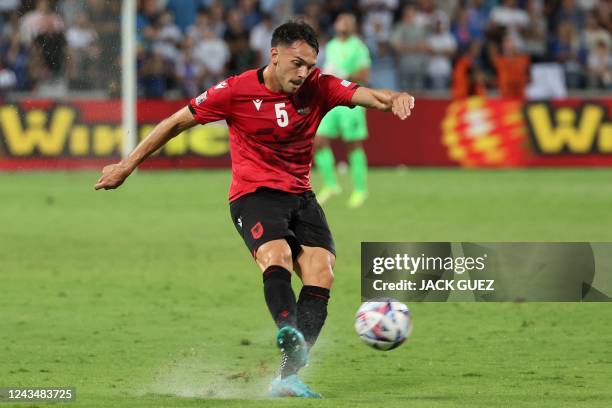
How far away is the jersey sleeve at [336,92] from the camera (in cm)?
712

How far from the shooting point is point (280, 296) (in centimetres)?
673

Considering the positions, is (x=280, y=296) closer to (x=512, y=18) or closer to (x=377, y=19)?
(x=377, y=19)

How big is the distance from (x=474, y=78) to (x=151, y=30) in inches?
239

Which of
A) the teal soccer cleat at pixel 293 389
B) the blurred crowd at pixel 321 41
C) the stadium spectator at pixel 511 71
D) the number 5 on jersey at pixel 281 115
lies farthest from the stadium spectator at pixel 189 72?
the teal soccer cleat at pixel 293 389

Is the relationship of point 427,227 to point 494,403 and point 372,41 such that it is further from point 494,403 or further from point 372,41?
point 372,41

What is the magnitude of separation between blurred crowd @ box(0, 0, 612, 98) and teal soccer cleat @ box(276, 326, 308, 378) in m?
17.0

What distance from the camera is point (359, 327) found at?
22.7ft

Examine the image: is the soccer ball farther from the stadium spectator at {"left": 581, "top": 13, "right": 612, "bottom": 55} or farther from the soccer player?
the stadium spectator at {"left": 581, "top": 13, "right": 612, "bottom": 55}

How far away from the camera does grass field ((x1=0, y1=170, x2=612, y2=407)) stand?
7113 millimetres

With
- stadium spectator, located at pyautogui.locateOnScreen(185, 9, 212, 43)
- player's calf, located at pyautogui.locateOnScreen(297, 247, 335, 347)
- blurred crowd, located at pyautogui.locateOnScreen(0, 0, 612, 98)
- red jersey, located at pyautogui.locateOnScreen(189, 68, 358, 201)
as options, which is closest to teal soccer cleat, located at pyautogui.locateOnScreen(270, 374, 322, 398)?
player's calf, located at pyautogui.locateOnScreen(297, 247, 335, 347)

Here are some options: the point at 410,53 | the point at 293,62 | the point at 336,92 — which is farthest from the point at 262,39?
the point at 293,62

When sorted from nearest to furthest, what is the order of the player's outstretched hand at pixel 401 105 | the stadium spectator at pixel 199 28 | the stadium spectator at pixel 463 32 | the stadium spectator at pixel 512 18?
the player's outstretched hand at pixel 401 105
the stadium spectator at pixel 199 28
the stadium spectator at pixel 463 32
the stadium spectator at pixel 512 18

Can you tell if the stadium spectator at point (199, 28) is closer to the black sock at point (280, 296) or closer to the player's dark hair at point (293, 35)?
the player's dark hair at point (293, 35)

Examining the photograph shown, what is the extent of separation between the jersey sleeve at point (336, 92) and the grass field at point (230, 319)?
1514 millimetres
